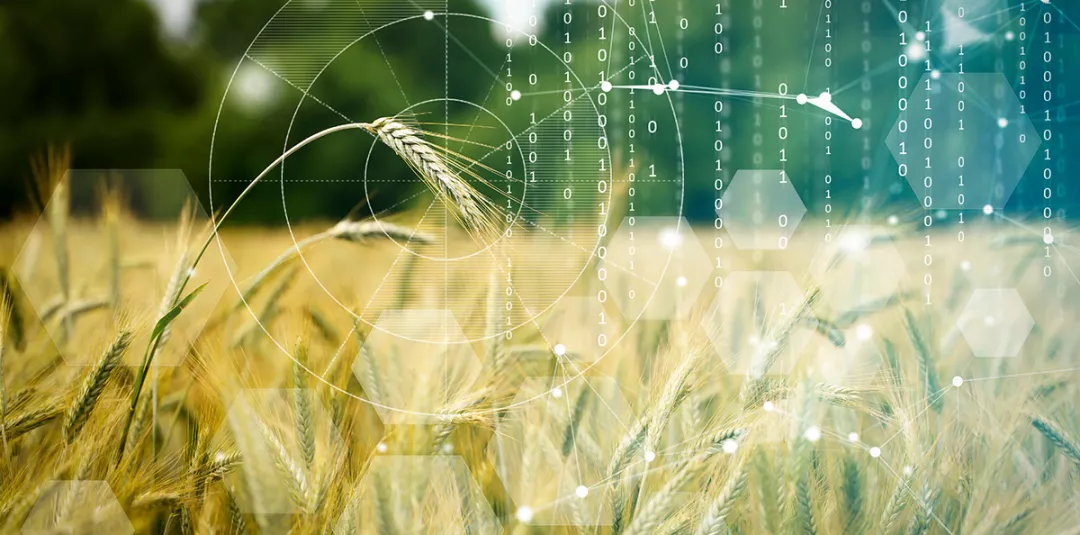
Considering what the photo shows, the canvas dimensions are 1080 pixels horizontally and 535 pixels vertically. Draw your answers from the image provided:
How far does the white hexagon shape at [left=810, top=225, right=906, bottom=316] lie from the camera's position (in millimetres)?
1289

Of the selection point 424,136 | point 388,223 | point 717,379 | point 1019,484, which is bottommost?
point 1019,484

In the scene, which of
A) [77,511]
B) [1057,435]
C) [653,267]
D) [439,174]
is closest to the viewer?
[77,511]

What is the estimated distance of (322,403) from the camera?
1.11m

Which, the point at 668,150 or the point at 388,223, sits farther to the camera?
the point at 668,150

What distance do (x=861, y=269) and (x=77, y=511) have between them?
4.05 feet

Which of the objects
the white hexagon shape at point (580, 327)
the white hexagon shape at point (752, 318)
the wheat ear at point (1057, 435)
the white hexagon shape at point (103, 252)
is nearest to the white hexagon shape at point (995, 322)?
the wheat ear at point (1057, 435)

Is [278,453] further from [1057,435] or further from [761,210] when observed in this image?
[1057,435]

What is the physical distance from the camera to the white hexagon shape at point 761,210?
51.8 inches

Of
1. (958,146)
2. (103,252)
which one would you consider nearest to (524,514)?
(103,252)

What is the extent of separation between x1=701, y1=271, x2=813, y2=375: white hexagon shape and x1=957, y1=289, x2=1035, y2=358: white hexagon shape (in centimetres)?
34

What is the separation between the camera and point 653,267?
1.36 m

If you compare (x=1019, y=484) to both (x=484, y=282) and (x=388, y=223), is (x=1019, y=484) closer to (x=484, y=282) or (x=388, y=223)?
(x=484, y=282)

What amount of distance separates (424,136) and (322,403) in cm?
43

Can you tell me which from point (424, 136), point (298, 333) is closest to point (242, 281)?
point (298, 333)
